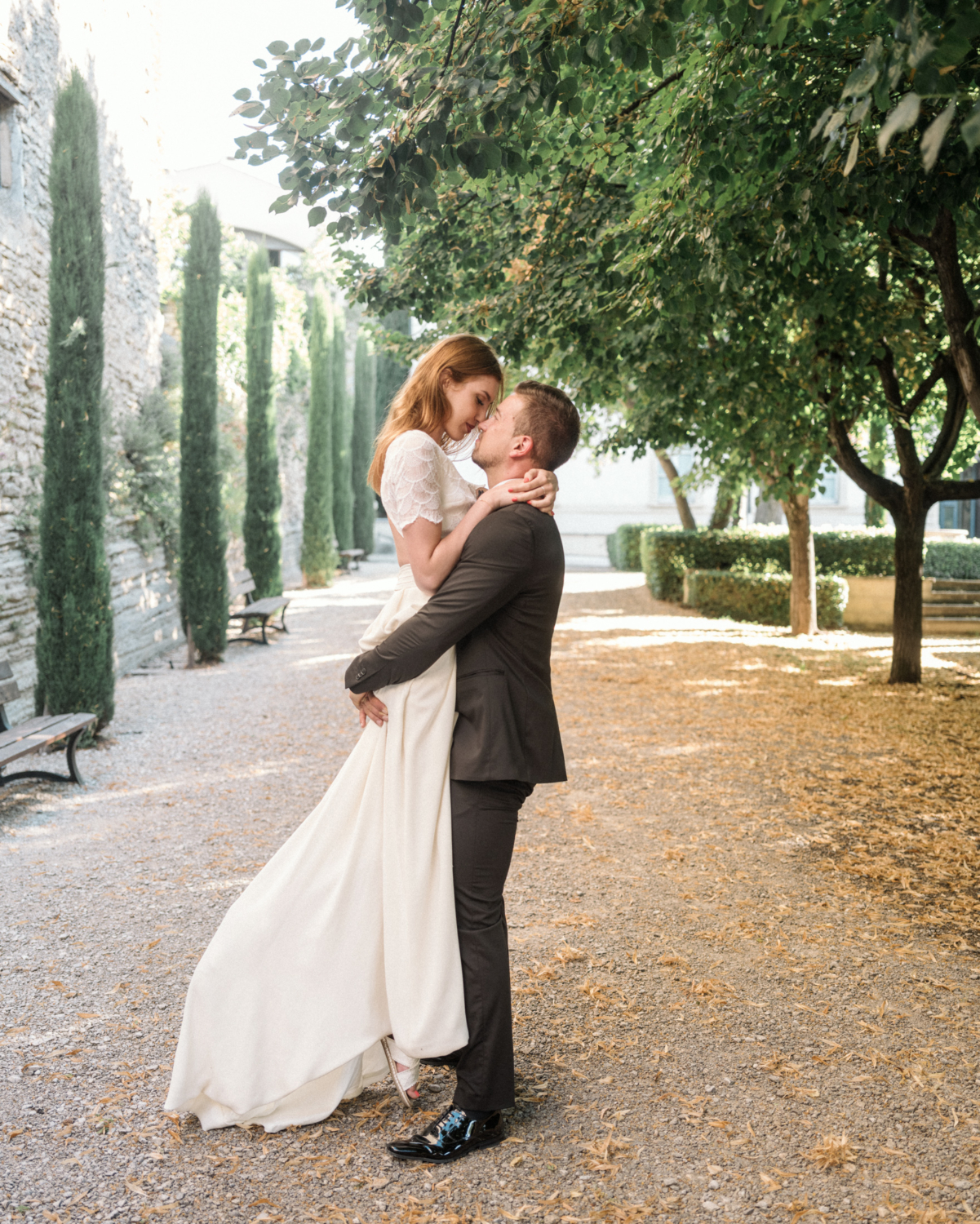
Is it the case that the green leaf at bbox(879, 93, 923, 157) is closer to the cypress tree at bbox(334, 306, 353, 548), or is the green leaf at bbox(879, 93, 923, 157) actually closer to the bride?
the bride

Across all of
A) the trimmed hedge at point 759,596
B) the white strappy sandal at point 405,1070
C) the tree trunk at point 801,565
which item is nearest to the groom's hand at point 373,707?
the white strappy sandal at point 405,1070

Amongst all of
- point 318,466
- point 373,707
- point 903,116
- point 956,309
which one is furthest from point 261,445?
point 903,116

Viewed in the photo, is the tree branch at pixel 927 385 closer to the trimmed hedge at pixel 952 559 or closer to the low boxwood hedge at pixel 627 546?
the trimmed hedge at pixel 952 559

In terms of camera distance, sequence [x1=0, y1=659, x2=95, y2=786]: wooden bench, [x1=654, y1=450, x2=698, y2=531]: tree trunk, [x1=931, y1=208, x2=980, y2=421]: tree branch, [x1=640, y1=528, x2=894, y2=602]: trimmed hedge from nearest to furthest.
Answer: [x1=0, y1=659, x2=95, y2=786]: wooden bench → [x1=931, y1=208, x2=980, y2=421]: tree branch → [x1=654, y1=450, x2=698, y2=531]: tree trunk → [x1=640, y1=528, x2=894, y2=602]: trimmed hedge

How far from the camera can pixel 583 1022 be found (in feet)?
10.5

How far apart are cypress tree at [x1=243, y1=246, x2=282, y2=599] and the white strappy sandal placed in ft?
43.3

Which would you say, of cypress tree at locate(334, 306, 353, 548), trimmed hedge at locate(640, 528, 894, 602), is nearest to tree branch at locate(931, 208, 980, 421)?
trimmed hedge at locate(640, 528, 894, 602)

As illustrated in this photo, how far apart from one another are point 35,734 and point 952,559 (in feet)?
51.7

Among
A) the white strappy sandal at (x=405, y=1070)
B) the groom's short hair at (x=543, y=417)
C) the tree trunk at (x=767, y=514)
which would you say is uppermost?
the tree trunk at (x=767, y=514)

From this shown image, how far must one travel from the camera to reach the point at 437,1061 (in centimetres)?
274

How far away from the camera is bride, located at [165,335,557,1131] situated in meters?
2.45

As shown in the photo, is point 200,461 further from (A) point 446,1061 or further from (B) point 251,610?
(A) point 446,1061

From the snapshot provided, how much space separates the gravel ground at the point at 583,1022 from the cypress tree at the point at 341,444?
16969mm

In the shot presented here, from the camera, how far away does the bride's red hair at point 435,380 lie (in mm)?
2541
